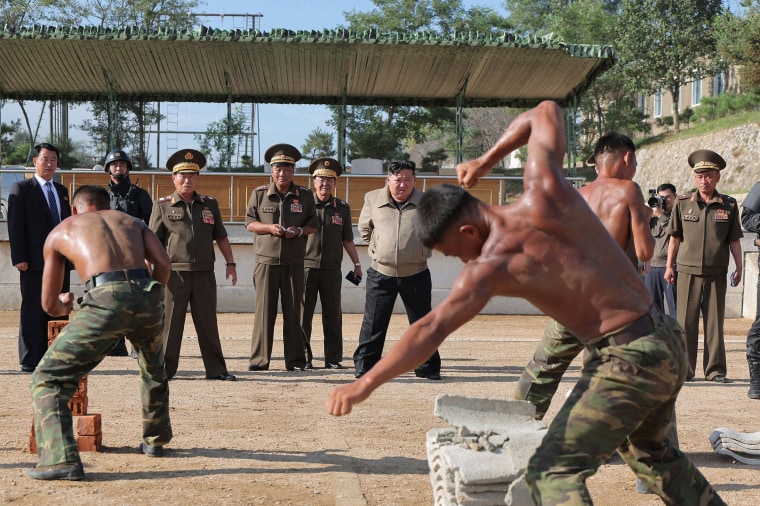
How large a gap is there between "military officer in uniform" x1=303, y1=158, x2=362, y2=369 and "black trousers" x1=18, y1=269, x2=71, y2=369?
2.73 meters

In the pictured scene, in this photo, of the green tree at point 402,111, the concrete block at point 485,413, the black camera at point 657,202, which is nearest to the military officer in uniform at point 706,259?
the black camera at point 657,202

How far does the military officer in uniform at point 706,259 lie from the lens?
962 cm

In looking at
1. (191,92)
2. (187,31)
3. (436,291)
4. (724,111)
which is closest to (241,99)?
(191,92)

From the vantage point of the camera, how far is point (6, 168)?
54.4 feet

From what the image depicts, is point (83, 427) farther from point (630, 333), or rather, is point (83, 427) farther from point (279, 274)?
point (279, 274)

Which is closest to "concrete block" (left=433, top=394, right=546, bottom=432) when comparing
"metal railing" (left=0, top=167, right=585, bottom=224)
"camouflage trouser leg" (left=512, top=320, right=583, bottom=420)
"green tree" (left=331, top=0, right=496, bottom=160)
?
"camouflage trouser leg" (left=512, top=320, right=583, bottom=420)

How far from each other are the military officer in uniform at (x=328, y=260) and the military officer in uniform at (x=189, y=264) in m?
1.44

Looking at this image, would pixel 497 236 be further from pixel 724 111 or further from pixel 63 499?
pixel 724 111

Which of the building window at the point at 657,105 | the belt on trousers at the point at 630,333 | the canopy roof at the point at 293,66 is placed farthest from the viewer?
the building window at the point at 657,105

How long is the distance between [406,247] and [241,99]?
13.1 m

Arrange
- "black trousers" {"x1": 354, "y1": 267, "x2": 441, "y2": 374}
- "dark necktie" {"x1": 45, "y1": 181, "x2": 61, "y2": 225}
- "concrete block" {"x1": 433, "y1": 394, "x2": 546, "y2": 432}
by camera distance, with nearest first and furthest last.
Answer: "concrete block" {"x1": 433, "y1": 394, "x2": 546, "y2": 432}
"black trousers" {"x1": 354, "y1": 267, "x2": 441, "y2": 374}
"dark necktie" {"x1": 45, "y1": 181, "x2": 61, "y2": 225}

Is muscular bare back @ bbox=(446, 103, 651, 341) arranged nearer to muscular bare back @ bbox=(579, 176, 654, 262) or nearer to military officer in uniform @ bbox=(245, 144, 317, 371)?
muscular bare back @ bbox=(579, 176, 654, 262)

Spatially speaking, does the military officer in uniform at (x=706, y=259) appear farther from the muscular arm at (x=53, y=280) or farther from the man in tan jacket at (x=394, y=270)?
the muscular arm at (x=53, y=280)

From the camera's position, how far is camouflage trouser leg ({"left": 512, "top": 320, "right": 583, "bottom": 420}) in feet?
17.3
